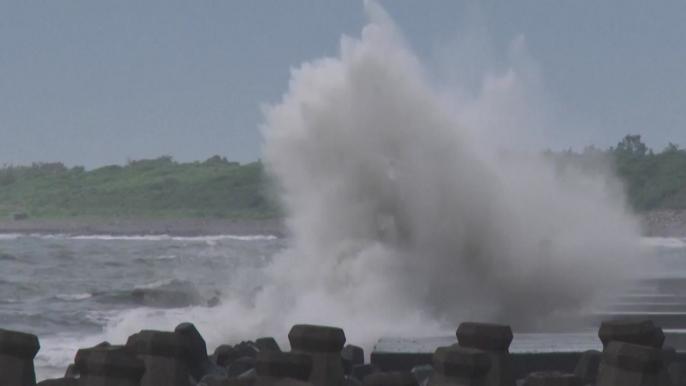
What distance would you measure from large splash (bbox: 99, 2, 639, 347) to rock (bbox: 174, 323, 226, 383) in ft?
20.8

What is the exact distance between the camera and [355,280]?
16.8m

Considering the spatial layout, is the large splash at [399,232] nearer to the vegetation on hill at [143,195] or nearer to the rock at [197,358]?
the rock at [197,358]

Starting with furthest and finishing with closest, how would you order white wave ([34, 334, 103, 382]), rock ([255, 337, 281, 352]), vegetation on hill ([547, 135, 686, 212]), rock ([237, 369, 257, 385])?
vegetation on hill ([547, 135, 686, 212]), white wave ([34, 334, 103, 382]), rock ([255, 337, 281, 352]), rock ([237, 369, 257, 385])

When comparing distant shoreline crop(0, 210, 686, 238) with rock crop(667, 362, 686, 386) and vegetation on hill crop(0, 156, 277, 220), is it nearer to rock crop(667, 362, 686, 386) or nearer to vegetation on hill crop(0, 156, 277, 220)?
vegetation on hill crop(0, 156, 277, 220)

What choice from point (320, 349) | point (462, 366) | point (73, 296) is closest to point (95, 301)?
point (73, 296)

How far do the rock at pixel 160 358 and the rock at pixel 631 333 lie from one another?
2.29m

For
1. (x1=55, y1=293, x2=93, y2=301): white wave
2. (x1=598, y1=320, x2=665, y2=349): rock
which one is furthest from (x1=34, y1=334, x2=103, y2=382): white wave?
(x1=55, y1=293, x2=93, y2=301): white wave

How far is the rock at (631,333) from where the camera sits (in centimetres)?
634

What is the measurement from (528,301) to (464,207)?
2.03m

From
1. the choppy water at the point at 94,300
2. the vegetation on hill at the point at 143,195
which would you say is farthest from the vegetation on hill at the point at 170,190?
the choppy water at the point at 94,300

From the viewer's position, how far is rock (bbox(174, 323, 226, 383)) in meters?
8.09

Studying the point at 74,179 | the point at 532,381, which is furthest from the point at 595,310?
the point at 74,179

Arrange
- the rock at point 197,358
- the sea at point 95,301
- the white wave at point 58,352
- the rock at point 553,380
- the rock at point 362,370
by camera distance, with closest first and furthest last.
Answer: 1. the rock at point 553,380
2. the rock at point 197,358
3. the rock at point 362,370
4. the white wave at point 58,352
5. the sea at point 95,301

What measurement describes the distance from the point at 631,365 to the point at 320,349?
5.02 ft
